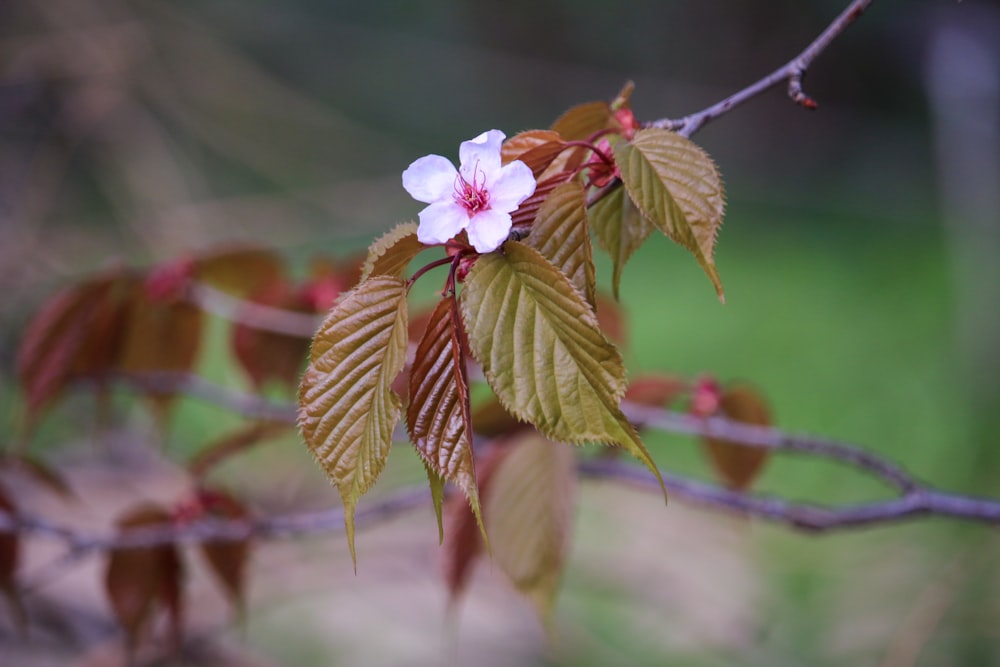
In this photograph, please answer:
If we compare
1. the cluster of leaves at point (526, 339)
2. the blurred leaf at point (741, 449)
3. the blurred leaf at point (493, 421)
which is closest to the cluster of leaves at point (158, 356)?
the blurred leaf at point (493, 421)

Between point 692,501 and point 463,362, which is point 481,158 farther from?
point 692,501

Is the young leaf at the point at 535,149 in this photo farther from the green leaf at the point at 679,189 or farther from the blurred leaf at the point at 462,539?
the blurred leaf at the point at 462,539

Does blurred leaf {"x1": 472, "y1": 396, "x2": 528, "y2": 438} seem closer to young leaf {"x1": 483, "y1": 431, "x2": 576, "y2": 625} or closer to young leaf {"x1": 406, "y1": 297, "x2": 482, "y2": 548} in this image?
young leaf {"x1": 483, "y1": 431, "x2": 576, "y2": 625}

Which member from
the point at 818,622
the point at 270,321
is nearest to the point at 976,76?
the point at 818,622

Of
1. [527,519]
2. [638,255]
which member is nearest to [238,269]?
[527,519]

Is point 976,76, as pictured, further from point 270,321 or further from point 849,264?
point 270,321

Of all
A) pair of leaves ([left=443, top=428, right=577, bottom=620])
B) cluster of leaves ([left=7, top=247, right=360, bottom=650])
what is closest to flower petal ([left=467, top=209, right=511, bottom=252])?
pair of leaves ([left=443, top=428, right=577, bottom=620])

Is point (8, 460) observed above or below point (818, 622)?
above
